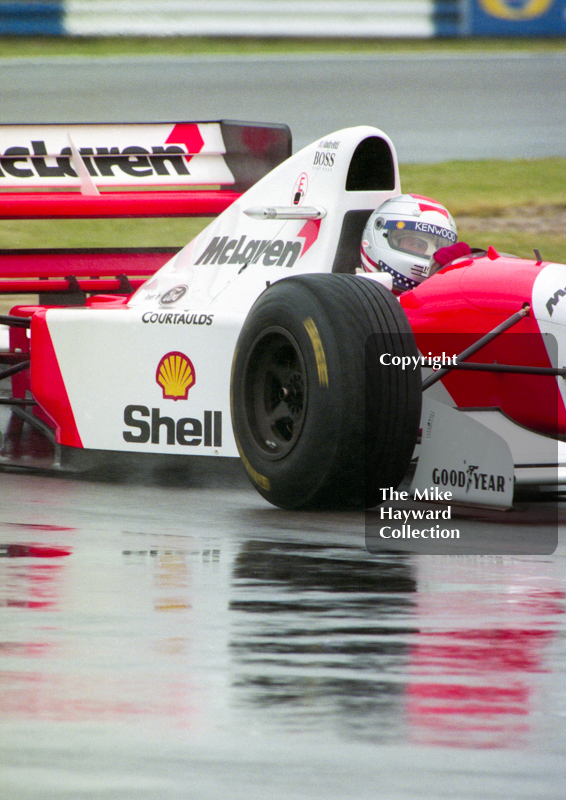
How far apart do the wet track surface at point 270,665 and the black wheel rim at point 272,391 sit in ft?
1.05

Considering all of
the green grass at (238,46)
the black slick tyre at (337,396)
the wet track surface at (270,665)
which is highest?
the green grass at (238,46)

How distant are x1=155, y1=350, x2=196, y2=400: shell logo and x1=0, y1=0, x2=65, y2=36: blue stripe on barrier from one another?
1738 cm

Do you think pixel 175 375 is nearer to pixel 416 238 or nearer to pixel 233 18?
pixel 416 238

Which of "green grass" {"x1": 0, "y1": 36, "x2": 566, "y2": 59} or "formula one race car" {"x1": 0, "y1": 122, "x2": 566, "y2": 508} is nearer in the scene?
"formula one race car" {"x1": 0, "y1": 122, "x2": 566, "y2": 508}

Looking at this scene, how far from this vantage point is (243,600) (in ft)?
11.8

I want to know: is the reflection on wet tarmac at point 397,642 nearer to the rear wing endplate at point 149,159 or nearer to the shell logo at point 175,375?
the shell logo at point 175,375

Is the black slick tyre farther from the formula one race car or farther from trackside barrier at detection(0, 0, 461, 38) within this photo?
trackside barrier at detection(0, 0, 461, 38)

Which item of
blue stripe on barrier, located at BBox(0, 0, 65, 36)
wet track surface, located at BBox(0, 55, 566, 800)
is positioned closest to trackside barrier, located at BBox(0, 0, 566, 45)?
blue stripe on barrier, located at BBox(0, 0, 65, 36)

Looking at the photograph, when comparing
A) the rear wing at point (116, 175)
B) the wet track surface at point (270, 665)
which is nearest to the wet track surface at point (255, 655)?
the wet track surface at point (270, 665)

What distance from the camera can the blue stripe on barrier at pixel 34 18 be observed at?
21.7m

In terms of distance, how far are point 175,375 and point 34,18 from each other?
17515 millimetres

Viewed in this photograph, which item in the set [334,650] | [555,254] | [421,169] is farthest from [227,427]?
[421,169]

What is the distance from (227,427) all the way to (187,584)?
61.2 inches

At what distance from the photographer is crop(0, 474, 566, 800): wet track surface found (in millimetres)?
2377
